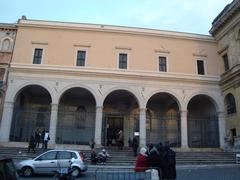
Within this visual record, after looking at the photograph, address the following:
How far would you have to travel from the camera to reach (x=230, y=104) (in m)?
23.3

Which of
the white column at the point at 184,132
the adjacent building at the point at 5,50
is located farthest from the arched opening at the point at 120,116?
the adjacent building at the point at 5,50

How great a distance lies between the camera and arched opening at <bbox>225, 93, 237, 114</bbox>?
74.4 feet

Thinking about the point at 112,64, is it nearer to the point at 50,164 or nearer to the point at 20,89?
the point at 20,89

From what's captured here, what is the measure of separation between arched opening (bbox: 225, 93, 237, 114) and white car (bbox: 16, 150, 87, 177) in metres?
15.1

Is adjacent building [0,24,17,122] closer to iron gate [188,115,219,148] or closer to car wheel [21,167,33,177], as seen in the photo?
car wheel [21,167,33,177]

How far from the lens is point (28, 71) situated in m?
22.5

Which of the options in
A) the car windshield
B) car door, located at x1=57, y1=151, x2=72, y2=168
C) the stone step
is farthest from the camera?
the stone step

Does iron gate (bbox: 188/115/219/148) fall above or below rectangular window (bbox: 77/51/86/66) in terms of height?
below

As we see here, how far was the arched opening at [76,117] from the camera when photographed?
24.3 m

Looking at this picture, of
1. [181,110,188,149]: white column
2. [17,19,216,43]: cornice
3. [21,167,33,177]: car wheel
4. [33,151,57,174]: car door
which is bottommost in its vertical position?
[21,167,33,177]: car wheel

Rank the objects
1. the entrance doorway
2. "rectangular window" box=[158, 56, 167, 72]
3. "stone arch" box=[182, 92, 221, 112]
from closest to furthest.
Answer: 1. "stone arch" box=[182, 92, 221, 112]
2. "rectangular window" box=[158, 56, 167, 72]
3. the entrance doorway

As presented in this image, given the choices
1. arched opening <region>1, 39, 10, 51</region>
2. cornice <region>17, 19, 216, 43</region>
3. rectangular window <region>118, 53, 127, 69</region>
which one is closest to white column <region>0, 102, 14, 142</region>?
arched opening <region>1, 39, 10, 51</region>

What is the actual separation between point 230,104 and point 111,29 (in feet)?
41.2

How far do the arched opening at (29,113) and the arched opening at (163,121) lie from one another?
9.89m
